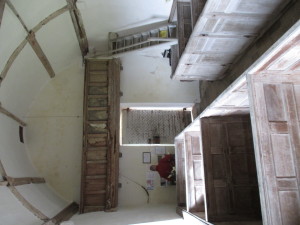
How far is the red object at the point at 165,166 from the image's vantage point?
18.4ft

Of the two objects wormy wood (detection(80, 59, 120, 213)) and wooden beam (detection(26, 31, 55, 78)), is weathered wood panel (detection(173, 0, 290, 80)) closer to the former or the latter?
wormy wood (detection(80, 59, 120, 213))

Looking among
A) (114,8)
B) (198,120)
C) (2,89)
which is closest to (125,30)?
(114,8)

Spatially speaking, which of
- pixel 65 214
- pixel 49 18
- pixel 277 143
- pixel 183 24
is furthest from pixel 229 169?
pixel 49 18

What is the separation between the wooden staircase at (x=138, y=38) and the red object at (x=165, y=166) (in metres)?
2.65

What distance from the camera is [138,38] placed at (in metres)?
6.14

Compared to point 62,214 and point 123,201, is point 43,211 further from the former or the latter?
point 123,201

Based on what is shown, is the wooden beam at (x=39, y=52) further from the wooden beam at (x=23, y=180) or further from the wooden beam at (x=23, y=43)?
the wooden beam at (x=23, y=180)

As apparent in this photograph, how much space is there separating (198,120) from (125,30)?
3.58m

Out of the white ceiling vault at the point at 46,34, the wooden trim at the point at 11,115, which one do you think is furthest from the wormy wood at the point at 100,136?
the wooden trim at the point at 11,115

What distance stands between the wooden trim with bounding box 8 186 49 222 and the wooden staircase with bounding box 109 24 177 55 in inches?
142

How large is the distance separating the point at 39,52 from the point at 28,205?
3015mm

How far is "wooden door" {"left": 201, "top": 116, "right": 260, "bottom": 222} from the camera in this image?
3.19 metres

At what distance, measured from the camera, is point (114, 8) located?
17.8ft

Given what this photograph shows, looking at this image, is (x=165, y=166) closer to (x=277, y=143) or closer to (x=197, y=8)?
(x=197, y=8)
